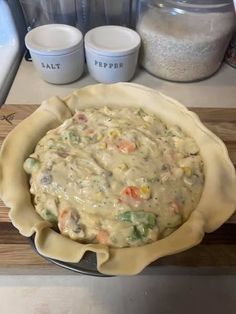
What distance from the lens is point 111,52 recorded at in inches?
40.2

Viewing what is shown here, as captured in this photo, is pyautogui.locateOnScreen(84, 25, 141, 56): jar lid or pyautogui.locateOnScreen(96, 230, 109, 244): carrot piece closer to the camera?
pyautogui.locateOnScreen(96, 230, 109, 244): carrot piece

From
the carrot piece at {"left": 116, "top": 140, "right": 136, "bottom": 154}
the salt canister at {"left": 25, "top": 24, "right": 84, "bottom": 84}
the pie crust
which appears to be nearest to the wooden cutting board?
the pie crust

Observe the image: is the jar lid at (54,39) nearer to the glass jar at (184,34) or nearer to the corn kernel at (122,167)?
the glass jar at (184,34)

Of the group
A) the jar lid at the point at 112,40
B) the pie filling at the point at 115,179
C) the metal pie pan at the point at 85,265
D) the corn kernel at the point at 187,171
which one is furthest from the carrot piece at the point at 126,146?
the jar lid at the point at 112,40

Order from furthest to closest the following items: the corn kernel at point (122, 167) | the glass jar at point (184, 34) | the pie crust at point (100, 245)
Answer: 1. the glass jar at point (184, 34)
2. the corn kernel at point (122, 167)
3. the pie crust at point (100, 245)

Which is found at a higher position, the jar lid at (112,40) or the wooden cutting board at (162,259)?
the jar lid at (112,40)

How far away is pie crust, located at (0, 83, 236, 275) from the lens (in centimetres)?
59

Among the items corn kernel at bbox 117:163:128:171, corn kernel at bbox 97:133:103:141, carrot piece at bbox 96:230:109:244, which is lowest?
carrot piece at bbox 96:230:109:244

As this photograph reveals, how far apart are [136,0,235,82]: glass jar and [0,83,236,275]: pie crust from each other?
249mm

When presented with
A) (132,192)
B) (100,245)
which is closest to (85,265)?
(100,245)

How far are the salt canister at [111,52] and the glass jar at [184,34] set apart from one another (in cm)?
6

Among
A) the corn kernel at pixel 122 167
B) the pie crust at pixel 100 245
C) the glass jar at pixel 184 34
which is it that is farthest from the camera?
the glass jar at pixel 184 34

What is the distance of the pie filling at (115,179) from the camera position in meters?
0.64

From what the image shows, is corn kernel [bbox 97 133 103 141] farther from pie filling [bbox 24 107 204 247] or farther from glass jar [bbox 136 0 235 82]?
glass jar [bbox 136 0 235 82]
